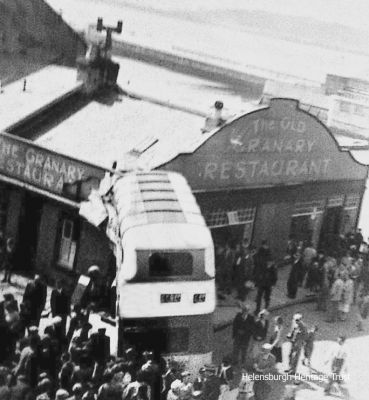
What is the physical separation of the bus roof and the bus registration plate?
5.46 ft

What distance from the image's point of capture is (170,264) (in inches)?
521

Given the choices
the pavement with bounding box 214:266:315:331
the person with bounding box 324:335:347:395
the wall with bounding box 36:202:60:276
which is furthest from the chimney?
the person with bounding box 324:335:347:395

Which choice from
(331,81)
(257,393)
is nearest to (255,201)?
(257,393)

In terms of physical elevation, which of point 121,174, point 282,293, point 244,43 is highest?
point 244,43

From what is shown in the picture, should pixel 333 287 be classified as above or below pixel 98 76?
below

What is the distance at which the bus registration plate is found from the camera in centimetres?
1297

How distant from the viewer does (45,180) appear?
63.4 feet

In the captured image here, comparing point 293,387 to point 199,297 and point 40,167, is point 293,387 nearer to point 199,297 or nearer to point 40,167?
point 199,297

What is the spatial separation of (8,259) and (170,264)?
7.02 meters

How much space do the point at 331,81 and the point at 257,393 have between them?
47.5 m

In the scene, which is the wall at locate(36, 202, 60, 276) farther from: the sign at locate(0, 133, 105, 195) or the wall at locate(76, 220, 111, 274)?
the wall at locate(76, 220, 111, 274)

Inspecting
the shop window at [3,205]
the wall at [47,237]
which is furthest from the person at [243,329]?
the shop window at [3,205]

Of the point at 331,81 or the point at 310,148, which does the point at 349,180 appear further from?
the point at 331,81

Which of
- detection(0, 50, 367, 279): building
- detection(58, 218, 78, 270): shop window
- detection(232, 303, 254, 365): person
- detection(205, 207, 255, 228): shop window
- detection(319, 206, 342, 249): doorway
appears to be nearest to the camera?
detection(232, 303, 254, 365): person
